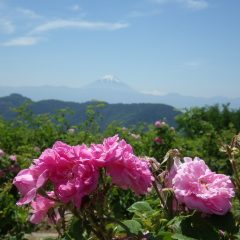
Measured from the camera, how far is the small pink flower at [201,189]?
4.47 feet

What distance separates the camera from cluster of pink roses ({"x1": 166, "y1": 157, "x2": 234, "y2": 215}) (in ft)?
4.47

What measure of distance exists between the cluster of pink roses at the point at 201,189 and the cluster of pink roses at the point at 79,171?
111 mm

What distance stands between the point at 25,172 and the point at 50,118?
854cm

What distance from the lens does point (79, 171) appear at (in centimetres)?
125

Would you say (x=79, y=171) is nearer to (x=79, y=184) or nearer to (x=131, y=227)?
(x=79, y=184)

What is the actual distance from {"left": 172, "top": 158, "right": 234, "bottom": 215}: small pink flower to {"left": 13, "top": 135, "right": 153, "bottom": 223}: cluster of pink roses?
0.37ft

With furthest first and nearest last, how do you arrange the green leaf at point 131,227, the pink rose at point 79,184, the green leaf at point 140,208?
1. the green leaf at point 140,208
2. the green leaf at point 131,227
3. the pink rose at point 79,184

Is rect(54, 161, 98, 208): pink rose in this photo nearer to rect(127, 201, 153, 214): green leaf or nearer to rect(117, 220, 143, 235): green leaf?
rect(117, 220, 143, 235): green leaf

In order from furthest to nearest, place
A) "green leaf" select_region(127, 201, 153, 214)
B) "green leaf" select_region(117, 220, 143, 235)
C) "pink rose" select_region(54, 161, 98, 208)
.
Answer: "green leaf" select_region(127, 201, 153, 214)
"green leaf" select_region(117, 220, 143, 235)
"pink rose" select_region(54, 161, 98, 208)

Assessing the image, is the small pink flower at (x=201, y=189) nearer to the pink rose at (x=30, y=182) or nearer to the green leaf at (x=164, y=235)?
the green leaf at (x=164, y=235)

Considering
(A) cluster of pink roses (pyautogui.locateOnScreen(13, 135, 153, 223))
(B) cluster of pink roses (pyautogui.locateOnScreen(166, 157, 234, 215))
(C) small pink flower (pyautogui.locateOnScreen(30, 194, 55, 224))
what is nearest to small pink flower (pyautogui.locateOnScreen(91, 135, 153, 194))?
(A) cluster of pink roses (pyautogui.locateOnScreen(13, 135, 153, 223))

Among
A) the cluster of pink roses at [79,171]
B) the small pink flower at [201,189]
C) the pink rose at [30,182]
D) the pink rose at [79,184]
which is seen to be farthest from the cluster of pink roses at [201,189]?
the pink rose at [30,182]

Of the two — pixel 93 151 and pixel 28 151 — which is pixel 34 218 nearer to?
pixel 93 151

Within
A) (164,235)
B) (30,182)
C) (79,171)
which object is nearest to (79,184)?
(79,171)
